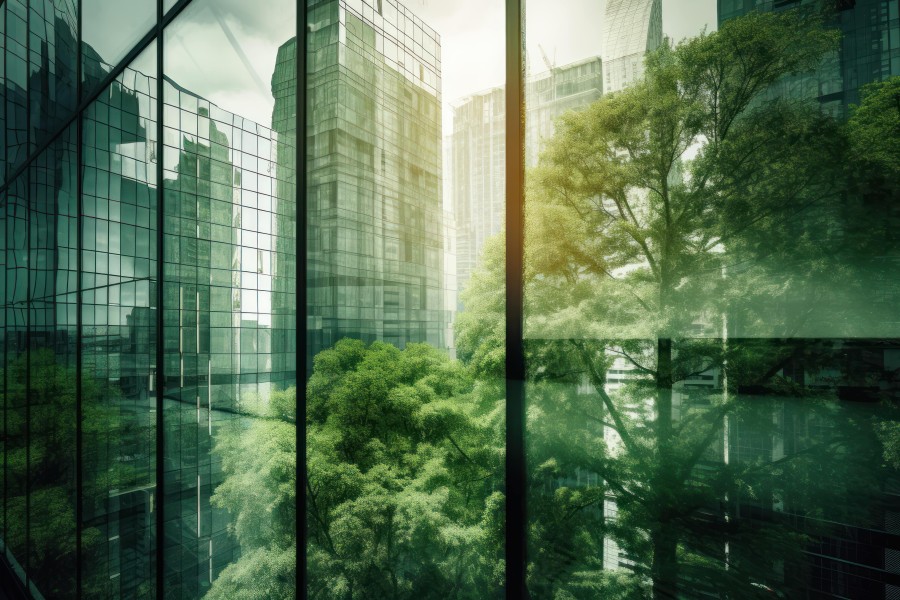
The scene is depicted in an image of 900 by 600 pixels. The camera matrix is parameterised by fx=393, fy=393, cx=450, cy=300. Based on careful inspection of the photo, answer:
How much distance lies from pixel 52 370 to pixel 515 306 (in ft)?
19.6

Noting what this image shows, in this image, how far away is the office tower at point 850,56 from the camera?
908mm

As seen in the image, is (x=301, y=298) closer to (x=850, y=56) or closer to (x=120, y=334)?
(x=850, y=56)

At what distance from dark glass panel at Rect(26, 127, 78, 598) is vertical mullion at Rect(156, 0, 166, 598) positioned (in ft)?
5.70

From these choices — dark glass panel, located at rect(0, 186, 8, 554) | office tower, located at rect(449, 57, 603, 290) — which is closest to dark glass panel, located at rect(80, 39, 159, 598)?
office tower, located at rect(449, 57, 603, 290)

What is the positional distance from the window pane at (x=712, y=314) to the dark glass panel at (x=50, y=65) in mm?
5431

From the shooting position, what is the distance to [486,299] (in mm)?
1668

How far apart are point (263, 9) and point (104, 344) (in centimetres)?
333

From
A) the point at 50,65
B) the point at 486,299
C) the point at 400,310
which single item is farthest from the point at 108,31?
the point at 486,299

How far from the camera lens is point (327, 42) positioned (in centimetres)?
233

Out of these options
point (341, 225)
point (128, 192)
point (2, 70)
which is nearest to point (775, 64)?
point (341, 225)

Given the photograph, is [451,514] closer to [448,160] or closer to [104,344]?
[448,160]

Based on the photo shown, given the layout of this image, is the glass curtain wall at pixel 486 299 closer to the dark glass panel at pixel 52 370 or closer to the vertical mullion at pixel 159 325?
the vertical mullion at pixel 159 325

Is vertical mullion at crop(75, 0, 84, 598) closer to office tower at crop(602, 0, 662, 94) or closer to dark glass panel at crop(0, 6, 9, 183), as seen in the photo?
dark glass panel at crop(0, 6, 9, 183)

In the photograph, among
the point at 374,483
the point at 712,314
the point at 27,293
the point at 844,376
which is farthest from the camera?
the point at 27,293
